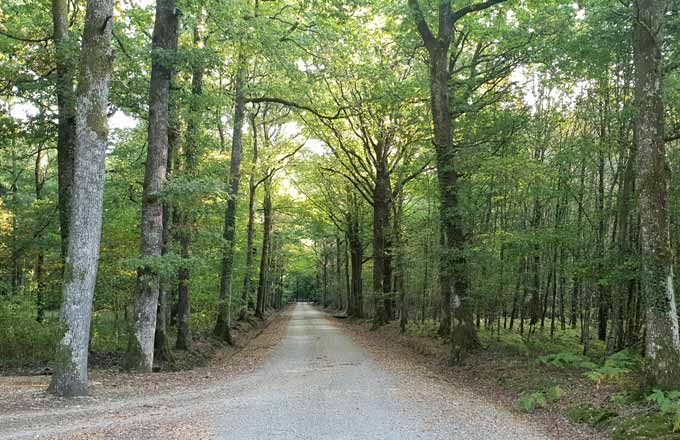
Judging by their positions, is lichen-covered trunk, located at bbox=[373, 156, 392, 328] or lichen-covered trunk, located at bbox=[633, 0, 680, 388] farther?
lichen-covered trunk, located at bbox=[373, 156, 392, 328]

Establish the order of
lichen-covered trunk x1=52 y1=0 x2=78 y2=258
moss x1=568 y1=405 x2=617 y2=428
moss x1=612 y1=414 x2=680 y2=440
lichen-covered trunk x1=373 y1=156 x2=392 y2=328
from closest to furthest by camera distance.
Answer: moss x1=612 y1=414 x2=680 y2=440 < moss x1=568 y1=405 x2=617 y2=428 < lichen-covered trunk x1=52 y1=0 x2=78 y2=258 < lichen-covered trunk x1=373 y1=156 x2=392 y2=328

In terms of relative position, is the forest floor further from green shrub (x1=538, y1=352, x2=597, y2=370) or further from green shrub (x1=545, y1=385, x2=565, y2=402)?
green shrub (x1=538, y1=352, x2=597, y2=370)

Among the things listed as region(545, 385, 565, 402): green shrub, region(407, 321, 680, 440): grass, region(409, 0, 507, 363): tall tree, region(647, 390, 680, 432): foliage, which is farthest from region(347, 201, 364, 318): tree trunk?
region(647, 390, 680, 432): foliage

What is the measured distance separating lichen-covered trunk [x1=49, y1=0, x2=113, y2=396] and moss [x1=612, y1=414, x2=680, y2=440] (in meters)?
8.46

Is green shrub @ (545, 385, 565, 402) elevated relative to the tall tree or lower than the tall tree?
lower

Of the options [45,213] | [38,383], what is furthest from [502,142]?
[45,213]

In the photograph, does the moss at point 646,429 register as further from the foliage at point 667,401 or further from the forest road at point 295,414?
the forest road at point 295,414

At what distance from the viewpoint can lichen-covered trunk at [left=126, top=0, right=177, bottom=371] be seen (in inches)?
439

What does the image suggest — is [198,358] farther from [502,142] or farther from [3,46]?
[502,142]

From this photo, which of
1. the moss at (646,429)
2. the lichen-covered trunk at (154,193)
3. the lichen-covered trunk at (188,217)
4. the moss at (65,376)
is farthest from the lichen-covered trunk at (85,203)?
the moss at (646,429)

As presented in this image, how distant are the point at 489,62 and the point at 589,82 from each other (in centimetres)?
329

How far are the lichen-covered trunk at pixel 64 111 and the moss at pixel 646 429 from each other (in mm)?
12564

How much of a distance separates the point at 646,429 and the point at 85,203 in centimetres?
914

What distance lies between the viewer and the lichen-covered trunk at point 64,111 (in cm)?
1145
